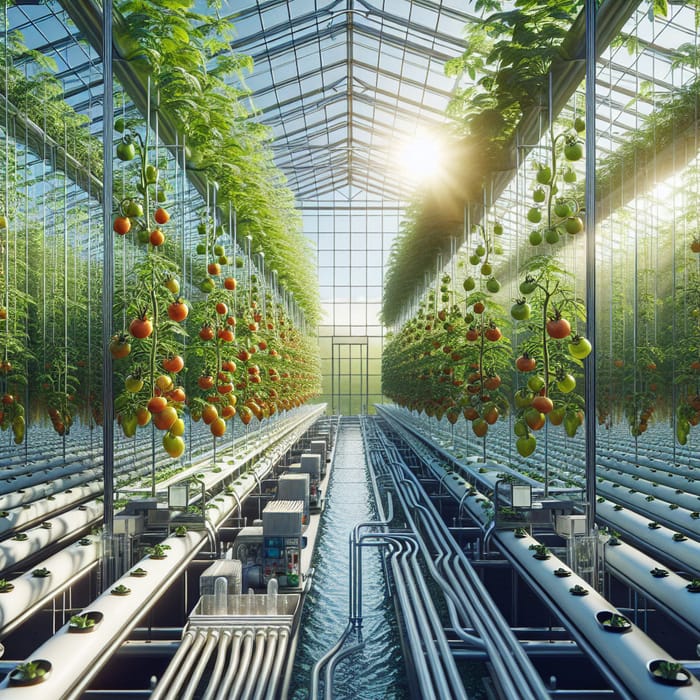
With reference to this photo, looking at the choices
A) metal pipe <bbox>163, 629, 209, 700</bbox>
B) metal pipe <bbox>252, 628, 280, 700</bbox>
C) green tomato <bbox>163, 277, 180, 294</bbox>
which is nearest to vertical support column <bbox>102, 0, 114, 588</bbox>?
green tomato <bbox>163, 277, 180, 294</bbox>

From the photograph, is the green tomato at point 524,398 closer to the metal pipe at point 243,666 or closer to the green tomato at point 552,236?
the green tomato at point 552,236

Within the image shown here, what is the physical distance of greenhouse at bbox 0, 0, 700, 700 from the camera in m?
4.91

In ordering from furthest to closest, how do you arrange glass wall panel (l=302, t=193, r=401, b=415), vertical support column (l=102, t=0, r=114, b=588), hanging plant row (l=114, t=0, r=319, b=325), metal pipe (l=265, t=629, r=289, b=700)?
1. glass wall panel (l=302, t=193, r=401, b=415)
2. hanging plant row (l=114, t=0, r=319, b=325)
3. vertical support column (l=102, t=0, r=114, b=588)
4. metal pipe (l=265, t=629, r=289, b=700)

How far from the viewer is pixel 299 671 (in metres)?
6.05

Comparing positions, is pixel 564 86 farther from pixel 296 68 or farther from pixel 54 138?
pixel 296 68

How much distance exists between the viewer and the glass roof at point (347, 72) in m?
18.7

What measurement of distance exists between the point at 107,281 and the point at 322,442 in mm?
11254

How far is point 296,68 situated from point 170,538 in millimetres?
19174

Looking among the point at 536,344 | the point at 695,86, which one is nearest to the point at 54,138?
the point at 536,344

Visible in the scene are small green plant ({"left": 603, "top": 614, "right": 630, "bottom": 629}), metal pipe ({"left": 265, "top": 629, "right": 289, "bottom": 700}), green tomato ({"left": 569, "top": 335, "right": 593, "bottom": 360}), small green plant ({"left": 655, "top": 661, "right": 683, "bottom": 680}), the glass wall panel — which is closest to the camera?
small green plant ({"left": 655, "top": 661, "right": 683, "bottom": 680})

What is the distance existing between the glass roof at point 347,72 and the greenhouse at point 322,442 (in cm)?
581

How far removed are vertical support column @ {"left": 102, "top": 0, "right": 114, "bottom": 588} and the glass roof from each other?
9098 millimetres

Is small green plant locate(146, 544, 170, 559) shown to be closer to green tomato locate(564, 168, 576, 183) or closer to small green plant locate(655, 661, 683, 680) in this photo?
small green plant locate(655, 661, 683, 680)

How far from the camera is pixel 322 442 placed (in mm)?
16500
